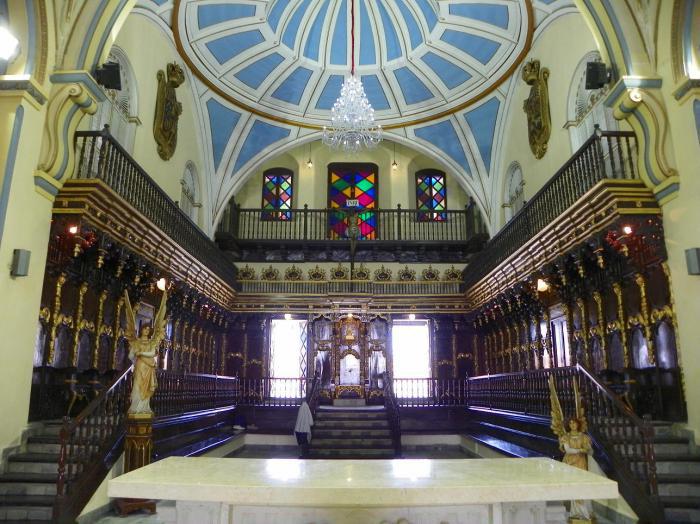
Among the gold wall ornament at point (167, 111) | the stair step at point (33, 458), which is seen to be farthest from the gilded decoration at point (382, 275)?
the stair step at point (33, 458)

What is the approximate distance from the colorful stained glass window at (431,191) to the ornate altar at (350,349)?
5.25 m

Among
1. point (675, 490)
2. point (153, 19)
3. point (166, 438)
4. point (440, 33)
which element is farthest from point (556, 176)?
point (153, 19)

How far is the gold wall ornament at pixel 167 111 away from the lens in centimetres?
1280

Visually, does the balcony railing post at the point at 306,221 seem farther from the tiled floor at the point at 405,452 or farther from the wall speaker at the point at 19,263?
the wall speaker at the point at 19,263

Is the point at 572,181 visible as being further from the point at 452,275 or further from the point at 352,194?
the point at 352,194

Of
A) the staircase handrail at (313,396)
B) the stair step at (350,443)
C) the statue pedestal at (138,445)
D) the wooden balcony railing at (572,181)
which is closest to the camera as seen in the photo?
the statue pedestal at (138,445)

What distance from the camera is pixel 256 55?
1556 centimetres

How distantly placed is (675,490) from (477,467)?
416cm

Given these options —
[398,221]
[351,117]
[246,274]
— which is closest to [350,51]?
[351,117]

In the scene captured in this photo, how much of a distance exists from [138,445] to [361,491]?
5213 mm

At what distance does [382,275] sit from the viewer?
18125mm

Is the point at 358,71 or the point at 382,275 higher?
the point at 358,71

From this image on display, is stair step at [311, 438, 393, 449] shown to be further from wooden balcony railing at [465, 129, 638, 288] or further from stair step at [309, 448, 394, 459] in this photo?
wooden balcony railing at [465, 129, 638, 288]

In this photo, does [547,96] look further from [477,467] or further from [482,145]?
[477,467]
